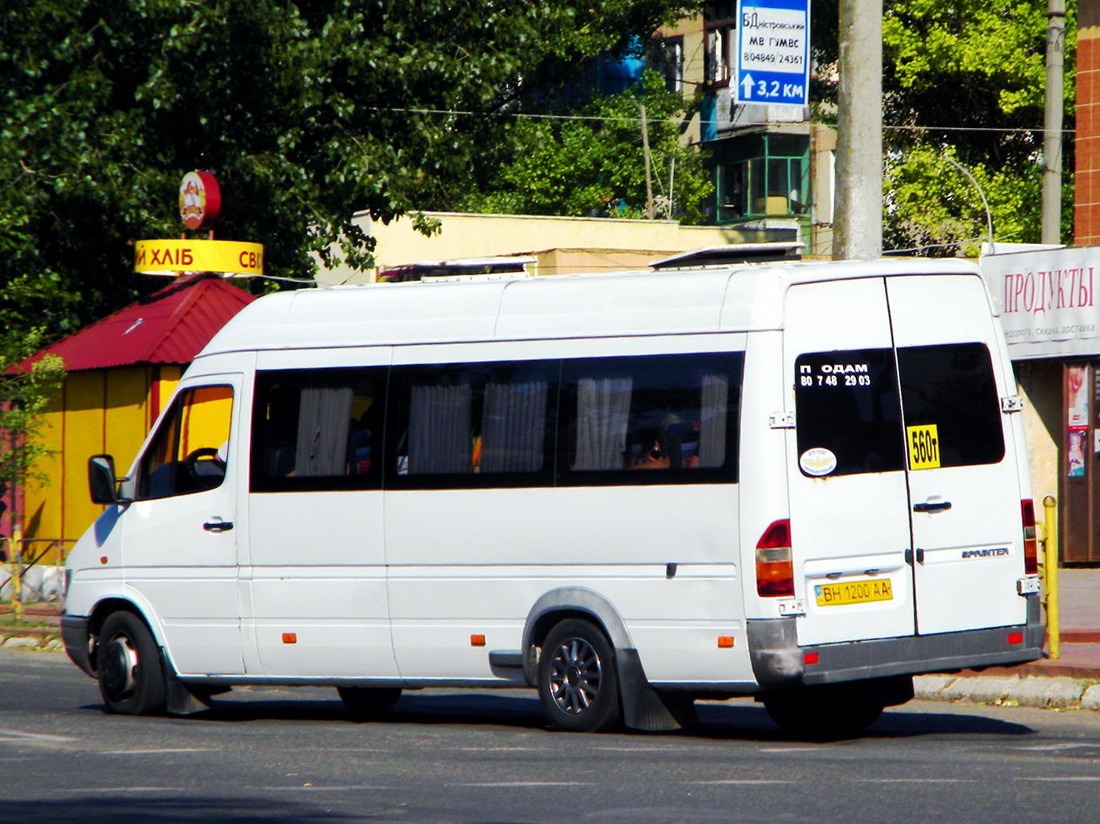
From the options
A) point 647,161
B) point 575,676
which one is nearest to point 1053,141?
point 575,676

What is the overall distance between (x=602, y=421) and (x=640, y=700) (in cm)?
155

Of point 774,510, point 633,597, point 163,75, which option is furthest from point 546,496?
point 163,75

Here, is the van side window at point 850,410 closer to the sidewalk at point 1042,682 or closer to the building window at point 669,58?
the sidewalk at point 1042,682

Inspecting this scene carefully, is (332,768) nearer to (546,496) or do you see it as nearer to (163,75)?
(546,496)

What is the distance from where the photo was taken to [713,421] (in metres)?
10.3

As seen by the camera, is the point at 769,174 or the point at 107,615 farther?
the point at 769,174

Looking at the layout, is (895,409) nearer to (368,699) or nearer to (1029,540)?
(1029,540)

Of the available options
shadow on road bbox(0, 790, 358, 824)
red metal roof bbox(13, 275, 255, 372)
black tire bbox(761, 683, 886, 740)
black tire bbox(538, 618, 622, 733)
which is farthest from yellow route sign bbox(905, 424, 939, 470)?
red metal roof bbox(13, 275, 255, 372)

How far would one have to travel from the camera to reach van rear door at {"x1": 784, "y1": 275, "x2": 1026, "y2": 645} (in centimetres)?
1013

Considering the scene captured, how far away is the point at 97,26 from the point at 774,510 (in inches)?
760

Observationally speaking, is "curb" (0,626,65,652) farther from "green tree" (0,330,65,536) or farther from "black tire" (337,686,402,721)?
"black tire" (337,686,402,721)

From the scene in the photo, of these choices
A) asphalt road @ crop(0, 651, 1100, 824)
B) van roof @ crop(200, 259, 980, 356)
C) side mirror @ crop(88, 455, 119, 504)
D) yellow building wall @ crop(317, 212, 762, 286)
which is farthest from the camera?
yellow building wall @ crop(317, 212, 762, 286)

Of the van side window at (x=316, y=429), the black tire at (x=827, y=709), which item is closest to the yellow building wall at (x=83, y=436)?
the van side window at (x=316, y=429)

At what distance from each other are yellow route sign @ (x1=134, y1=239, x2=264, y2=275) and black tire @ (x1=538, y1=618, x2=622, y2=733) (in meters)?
14.4
